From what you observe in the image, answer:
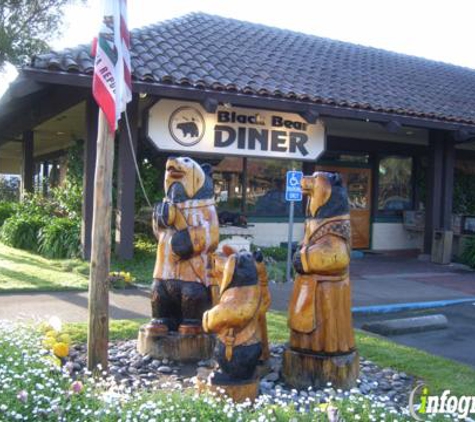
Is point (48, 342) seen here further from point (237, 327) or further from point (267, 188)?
point (267, 188)

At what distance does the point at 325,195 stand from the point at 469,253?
948 cm

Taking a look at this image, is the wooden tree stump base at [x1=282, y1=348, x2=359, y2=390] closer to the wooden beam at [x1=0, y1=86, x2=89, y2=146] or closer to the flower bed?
the flower bed

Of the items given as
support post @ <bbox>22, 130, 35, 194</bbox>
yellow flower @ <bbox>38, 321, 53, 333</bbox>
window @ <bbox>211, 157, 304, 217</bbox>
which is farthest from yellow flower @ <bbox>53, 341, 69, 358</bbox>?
support post @ <bbox>22, 130, 35, 194</bbox>

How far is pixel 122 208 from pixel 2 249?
4.63 meters

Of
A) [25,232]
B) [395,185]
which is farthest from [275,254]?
[25,232]

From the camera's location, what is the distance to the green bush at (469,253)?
41.7 feet

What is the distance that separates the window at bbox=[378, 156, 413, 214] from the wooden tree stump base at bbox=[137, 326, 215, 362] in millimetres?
11087

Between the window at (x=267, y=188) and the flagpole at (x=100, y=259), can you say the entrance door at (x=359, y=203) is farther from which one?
the flagpole at (x=100, y=259)

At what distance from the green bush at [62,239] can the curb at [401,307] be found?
539cm

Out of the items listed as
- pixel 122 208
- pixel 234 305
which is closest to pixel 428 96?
pixel 122 208

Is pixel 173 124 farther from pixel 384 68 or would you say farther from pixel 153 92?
pixel 384 68

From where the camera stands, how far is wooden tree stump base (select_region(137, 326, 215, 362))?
16.5ft

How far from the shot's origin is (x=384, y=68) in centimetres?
1552

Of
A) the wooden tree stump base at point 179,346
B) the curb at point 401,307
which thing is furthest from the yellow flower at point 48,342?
the curb at point 401,307
